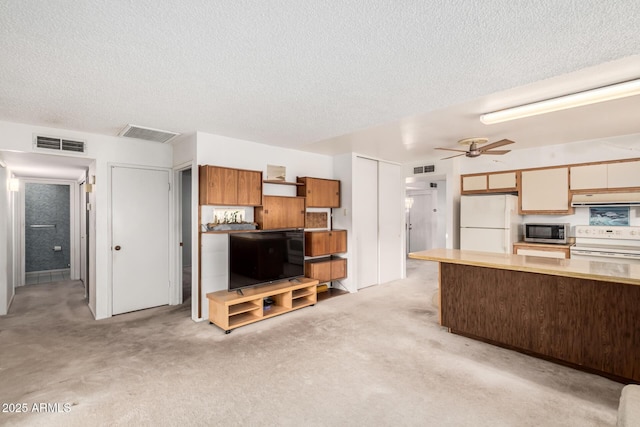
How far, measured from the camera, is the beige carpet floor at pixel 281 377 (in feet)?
6.68

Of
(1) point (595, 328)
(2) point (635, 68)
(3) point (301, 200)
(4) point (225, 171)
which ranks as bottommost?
(1) point (595, 328)

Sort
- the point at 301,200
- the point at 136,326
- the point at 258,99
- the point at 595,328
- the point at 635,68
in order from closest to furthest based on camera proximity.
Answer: the point at 635,68 < the point at 595,328 < the point at 258,99 < the point at 136,326 < the point at 301,200

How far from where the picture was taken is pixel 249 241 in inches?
147

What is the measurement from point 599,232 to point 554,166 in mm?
1176

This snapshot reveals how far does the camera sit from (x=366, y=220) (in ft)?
18.0

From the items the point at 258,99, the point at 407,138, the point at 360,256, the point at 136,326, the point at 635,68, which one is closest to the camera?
the point at 635,68

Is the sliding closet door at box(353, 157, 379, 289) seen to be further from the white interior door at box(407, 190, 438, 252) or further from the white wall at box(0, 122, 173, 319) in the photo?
the white interior door at box(407, 190, 438, 252)

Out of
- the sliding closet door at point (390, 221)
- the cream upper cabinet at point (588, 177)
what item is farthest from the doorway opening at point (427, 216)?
the cream upper cabinet at point (588, 177)

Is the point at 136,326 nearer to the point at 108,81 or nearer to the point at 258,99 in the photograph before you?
the point at 108,81

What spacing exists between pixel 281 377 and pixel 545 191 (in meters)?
4.98

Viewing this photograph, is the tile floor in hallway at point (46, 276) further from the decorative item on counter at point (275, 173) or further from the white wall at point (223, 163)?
the decorative item on counter at point (275, 173)

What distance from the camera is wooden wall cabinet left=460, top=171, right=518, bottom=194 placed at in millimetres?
5188

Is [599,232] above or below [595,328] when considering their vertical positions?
above

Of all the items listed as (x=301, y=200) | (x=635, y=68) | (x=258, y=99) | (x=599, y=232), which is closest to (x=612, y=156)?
(x=599, y=232)
